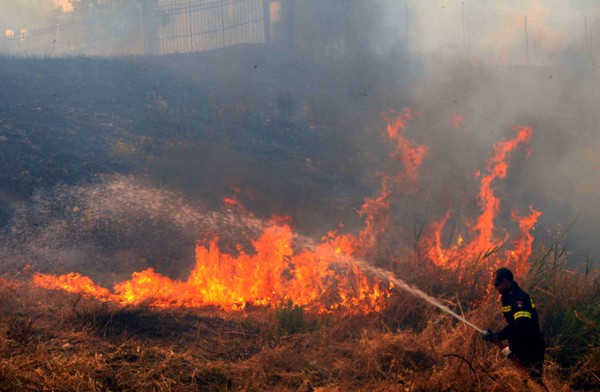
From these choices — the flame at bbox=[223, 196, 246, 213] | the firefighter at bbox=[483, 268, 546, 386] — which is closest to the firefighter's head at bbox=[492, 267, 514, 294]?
the firefighter at bbox=[483, 268, 546, 386]

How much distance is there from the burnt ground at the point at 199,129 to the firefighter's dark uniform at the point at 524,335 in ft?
24.6

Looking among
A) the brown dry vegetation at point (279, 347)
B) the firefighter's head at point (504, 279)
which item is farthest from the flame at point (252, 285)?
the firefighter's head at point (504, 279)

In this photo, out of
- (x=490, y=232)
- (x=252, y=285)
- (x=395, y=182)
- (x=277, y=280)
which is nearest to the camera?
(x=252, y=285)

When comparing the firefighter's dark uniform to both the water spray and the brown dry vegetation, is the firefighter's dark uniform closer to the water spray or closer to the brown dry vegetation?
the brown dry vegetation

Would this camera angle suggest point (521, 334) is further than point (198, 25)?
No

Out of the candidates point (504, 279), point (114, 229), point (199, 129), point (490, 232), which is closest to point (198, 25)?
point (199, 129)

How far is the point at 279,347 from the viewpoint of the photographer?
244 inches

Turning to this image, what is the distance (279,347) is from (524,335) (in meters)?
2.77

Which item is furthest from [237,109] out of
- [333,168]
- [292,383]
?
[292,383]

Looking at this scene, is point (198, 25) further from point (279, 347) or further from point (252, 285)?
point (279, 347)

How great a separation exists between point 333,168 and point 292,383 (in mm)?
10246

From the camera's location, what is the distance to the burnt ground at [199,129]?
1255cm

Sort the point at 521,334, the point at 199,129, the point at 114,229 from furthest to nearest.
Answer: the point at 199,129
the point at 114,229
the point at 521,334

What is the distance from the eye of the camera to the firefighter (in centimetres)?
489
